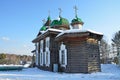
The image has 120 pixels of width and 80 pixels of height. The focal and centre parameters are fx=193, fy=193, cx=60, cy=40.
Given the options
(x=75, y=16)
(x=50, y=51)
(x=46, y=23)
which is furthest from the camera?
(x=46, y=23)

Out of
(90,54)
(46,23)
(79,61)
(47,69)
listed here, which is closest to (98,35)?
(90,54)

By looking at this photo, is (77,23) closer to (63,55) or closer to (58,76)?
(63,55)

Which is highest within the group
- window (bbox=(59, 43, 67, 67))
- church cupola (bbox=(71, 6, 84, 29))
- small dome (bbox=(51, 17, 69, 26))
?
small dome (bbox=(51, 17, 69, 26))

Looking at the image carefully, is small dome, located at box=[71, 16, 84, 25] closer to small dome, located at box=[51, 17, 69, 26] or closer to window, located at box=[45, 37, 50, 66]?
small dome, located at box=[51, 17, 69, 26]

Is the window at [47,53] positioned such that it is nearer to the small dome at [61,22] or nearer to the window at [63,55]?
the window at [63,55]

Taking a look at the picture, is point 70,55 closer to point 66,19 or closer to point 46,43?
point 46,43

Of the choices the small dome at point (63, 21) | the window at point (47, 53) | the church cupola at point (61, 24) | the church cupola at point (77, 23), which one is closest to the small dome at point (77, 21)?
the church cupola at point (77, 23)

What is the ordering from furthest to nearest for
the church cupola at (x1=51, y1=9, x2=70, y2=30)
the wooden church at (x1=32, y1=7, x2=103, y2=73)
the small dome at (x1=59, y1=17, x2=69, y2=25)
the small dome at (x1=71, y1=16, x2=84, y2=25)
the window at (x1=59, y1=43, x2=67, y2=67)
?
the small dome at (x1=59, y1=17, x2=69, y2=25), the church cupola at (x1=51, y1=9, x2=70, y2=30), the small dome at (x1=71, y1=16, x2=84, y2=25), the window at (x1=59, y1=43, x2=67, y2=67), the wooden church at (x1=32, y1=7, x2=103, y2=73)

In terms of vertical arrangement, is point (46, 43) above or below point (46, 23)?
below

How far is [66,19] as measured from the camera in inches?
1276

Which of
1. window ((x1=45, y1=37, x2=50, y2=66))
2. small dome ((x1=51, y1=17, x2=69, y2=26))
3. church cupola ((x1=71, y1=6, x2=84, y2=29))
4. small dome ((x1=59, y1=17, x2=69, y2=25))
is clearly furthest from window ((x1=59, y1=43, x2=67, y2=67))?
small dome ((x1=59, y1=17, x2=69, y2=25))

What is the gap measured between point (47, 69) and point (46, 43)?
12.4 feet

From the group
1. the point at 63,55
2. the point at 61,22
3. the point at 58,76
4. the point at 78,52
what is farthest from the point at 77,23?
the point at 58,76

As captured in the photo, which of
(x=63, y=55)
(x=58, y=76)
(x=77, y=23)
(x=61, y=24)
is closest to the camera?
(x=58, y=76)
